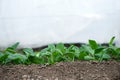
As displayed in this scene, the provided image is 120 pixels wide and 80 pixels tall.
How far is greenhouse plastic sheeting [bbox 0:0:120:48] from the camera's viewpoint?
166 inches

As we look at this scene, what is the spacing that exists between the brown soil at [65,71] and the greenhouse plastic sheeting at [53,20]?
952mm

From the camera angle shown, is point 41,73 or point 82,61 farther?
point 82,61

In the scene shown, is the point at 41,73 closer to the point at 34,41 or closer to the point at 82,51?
the point at 82,51

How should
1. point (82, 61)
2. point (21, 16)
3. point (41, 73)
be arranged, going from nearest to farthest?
point (41, 73), point (82, 61), point (21, 16)

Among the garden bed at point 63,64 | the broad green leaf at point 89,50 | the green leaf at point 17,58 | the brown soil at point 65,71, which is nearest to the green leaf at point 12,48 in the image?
the garden bed at point 63,64

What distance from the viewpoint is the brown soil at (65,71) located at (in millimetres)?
3063

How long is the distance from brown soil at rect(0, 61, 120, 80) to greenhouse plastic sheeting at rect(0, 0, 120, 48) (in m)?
0.95

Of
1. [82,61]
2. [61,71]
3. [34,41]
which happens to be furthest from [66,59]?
[34,41]

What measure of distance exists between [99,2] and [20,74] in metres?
1.61

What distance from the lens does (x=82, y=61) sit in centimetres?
351

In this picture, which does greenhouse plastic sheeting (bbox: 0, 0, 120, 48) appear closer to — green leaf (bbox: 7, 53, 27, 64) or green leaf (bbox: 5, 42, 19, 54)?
green leaf (bbox: 5, 42, 19, 54)

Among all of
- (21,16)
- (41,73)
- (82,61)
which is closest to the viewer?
(41,73)

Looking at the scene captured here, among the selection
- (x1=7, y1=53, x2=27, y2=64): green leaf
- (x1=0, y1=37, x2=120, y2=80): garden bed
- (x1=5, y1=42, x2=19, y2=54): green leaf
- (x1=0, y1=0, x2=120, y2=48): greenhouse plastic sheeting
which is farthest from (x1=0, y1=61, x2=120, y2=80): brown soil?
(x1=0, y1=0, x2=120, y2=48): greenhouse plastic sheeting

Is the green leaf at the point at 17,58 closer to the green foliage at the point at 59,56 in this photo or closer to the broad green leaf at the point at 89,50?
the green foliage at the point at 59,56
